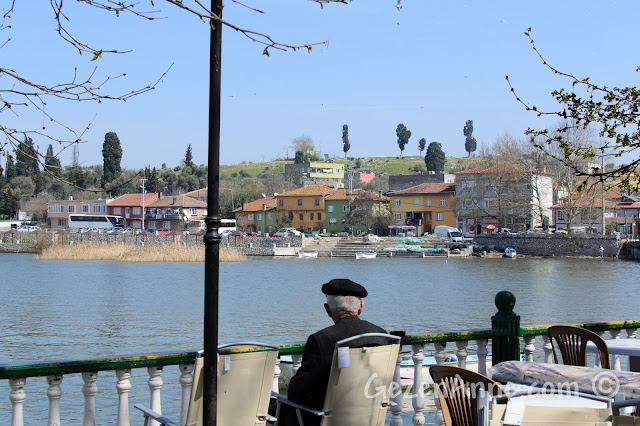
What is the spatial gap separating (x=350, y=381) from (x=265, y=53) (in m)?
1.87

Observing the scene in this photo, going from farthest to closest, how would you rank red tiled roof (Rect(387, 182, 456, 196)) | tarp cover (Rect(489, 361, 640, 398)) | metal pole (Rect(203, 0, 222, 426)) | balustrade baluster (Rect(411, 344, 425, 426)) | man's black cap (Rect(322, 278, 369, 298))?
red tiled roof (Rect(387, 182, 456, 196)), balustrade baluster (Rect(411, 344, 425, 426)), man's black cap (Rect(322, 278, 369, 298)), tarp cover (Rect(489, 361, 640, 398)), metal pole (Rect(203, 0, 222, 426))

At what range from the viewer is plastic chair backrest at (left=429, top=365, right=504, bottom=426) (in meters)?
3.70

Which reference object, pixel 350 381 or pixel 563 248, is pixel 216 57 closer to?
pixel 350 381

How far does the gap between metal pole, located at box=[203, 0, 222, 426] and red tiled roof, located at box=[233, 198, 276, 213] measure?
329 feet

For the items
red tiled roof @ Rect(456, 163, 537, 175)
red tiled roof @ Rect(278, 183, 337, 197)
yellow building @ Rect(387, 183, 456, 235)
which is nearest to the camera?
red tiled roof @ Rect(456, 163, 537, 175)

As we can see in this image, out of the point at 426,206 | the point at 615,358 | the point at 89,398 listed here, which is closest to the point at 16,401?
the point at 89,398

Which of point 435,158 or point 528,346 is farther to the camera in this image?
point 435,158

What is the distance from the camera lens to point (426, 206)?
93.9 m

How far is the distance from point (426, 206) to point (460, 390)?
298 ft

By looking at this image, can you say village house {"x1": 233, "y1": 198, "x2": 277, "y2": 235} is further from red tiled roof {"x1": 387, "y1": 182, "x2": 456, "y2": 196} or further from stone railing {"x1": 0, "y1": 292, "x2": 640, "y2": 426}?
stone railing {"x1": 0, "y1": 292, "x2": 640, "y2": 426}

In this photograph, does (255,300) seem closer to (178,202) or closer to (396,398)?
(396,398)

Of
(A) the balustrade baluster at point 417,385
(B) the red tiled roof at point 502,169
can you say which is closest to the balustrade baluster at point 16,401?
(A) the balustrade baluster at point 417,385

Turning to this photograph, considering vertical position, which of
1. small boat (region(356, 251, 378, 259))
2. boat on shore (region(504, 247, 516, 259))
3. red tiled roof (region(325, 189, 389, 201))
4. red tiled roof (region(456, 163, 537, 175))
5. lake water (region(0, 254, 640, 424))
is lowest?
lake water (region(0, 254, 640, 424))

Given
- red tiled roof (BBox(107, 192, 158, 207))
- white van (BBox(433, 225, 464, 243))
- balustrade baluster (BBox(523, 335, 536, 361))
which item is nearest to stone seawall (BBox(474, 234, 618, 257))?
white van (BBox(433, 225, 464, 243))
